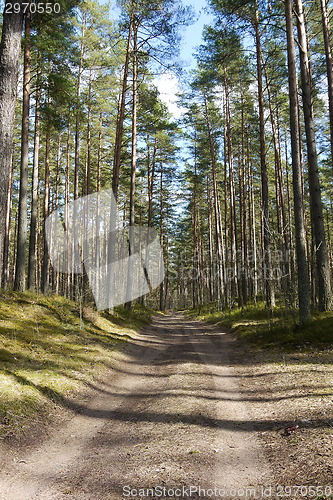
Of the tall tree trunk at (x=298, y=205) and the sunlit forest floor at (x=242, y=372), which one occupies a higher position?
the tall tree trunk at (x=298, y=205)

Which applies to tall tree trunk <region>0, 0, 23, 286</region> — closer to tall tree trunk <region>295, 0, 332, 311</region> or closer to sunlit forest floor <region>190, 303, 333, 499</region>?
sunlit forest floor <region>190, 303, 333, 499</region>

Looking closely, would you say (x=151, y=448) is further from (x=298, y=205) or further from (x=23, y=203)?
(x=23, y=203)

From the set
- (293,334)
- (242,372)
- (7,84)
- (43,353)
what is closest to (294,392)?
(242,372)

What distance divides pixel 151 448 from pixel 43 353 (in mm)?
4548

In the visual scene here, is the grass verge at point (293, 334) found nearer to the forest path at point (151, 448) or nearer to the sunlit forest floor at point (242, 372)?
the sunlit forest floor at point (242, 372)

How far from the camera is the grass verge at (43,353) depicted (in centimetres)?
503

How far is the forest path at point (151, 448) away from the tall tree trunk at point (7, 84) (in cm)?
320

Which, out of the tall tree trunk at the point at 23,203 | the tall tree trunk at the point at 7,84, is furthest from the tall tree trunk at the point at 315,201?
the tall tree trunk at the point at 23,203

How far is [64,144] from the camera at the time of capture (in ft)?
85.4

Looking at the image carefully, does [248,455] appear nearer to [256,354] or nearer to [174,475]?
[174,475]

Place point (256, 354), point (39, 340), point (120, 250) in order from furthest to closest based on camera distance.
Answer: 1. point (120, 250)
2. point (256, 354)
3. point (39, 340)

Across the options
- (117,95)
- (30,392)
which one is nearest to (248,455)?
(30,392)

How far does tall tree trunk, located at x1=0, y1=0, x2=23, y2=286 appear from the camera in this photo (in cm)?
526

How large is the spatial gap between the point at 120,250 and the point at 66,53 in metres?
29.3
